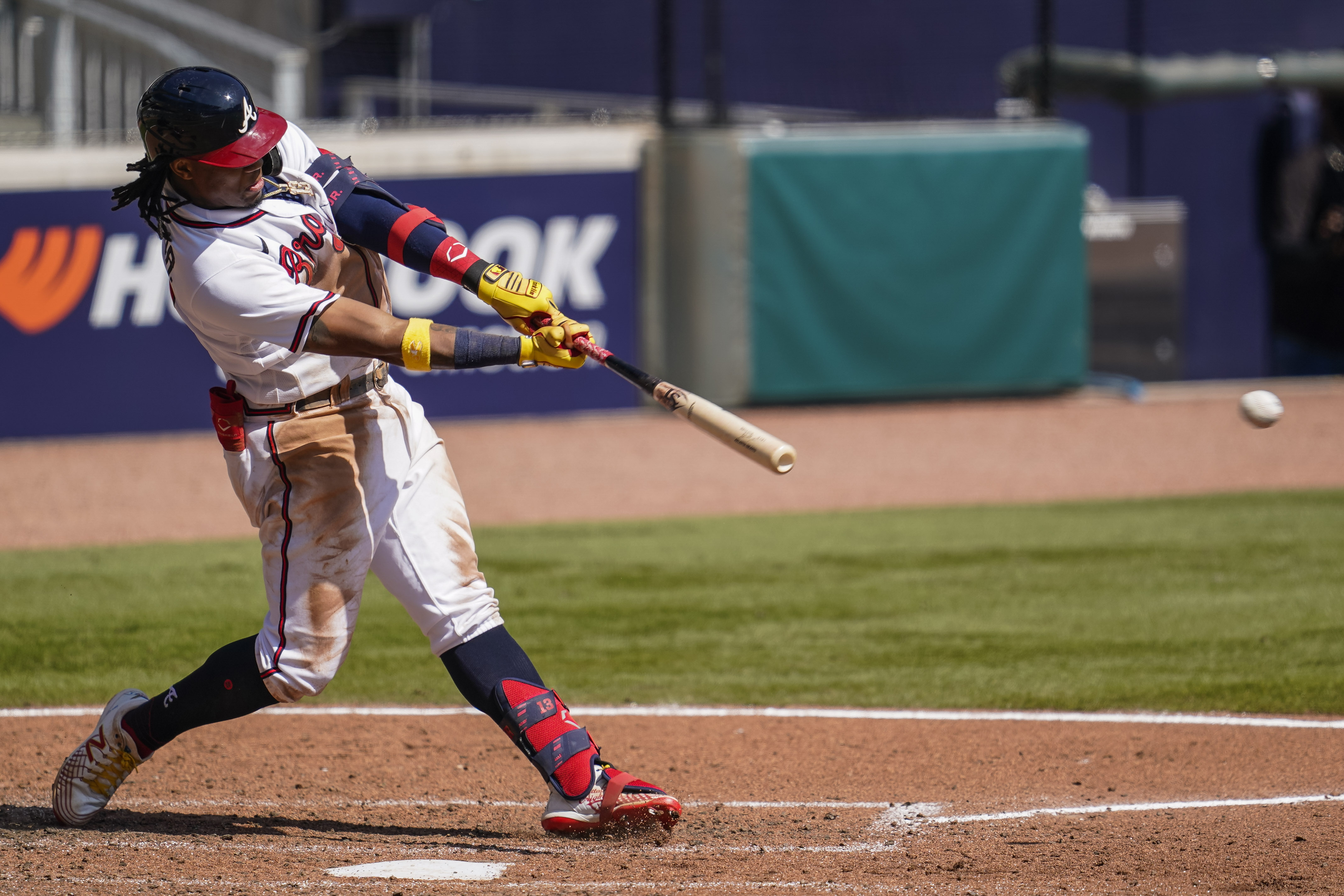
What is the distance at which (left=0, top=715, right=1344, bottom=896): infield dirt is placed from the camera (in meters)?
3.19

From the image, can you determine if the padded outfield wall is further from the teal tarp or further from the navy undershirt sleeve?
the navy undershirt sleeve

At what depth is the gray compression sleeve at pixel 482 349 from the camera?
326 cm

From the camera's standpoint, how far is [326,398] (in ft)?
11.3

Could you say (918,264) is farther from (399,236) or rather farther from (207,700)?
(207,700)

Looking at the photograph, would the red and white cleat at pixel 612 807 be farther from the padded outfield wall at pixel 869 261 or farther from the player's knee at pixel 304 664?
the padded outfield wall at pixel 869 261

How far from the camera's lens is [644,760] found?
4348 millimetres

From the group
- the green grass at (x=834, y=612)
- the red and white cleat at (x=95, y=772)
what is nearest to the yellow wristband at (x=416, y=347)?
the red and white cleat at (x=95, y=772)

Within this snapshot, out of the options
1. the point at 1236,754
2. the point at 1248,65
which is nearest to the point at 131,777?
the point at 1236,754

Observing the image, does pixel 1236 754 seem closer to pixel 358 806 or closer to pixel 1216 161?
pixel 358 806

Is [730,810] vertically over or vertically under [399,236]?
under

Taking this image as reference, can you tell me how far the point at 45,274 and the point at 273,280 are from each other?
25.9 ft

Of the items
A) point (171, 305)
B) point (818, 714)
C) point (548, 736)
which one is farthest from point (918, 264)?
point (548, 736)

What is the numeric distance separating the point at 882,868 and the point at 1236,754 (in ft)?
5.02

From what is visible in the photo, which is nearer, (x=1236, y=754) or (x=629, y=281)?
(x=1236, y=754)
